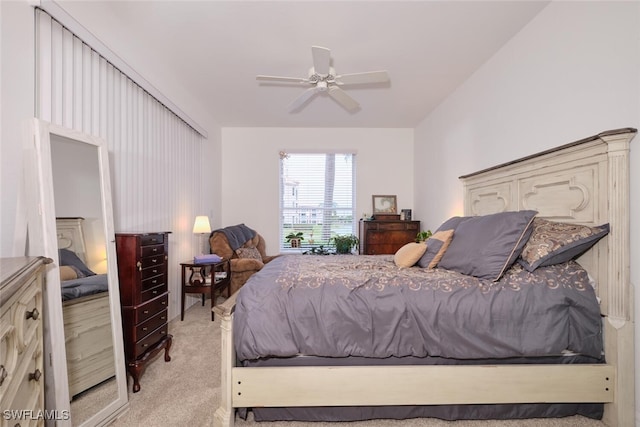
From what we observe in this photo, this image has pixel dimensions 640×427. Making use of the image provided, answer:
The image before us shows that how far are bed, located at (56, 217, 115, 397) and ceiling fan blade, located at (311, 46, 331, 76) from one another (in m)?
1.95

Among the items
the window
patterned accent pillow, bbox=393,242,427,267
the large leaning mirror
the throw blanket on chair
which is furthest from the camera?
the window

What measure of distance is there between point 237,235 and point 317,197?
1.75 m

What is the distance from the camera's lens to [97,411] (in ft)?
5.28

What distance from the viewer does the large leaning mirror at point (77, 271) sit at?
146cm

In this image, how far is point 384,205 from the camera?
5.20m

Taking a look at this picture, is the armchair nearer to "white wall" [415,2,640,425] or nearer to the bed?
the bed

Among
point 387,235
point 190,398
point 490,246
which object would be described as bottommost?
point 190,398

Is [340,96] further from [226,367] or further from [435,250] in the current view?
[226,367]

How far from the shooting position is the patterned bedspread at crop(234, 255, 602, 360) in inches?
60.6

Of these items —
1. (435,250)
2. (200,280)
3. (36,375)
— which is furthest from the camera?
(200,280)

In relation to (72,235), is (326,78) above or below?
above

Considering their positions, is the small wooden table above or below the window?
below

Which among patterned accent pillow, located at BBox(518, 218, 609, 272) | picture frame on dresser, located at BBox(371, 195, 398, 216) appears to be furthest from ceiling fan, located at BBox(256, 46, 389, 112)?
picture frame on dresser, located at BBox(371, 195, 398, 216)

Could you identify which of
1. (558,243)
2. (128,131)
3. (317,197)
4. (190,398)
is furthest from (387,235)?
(128,131)
